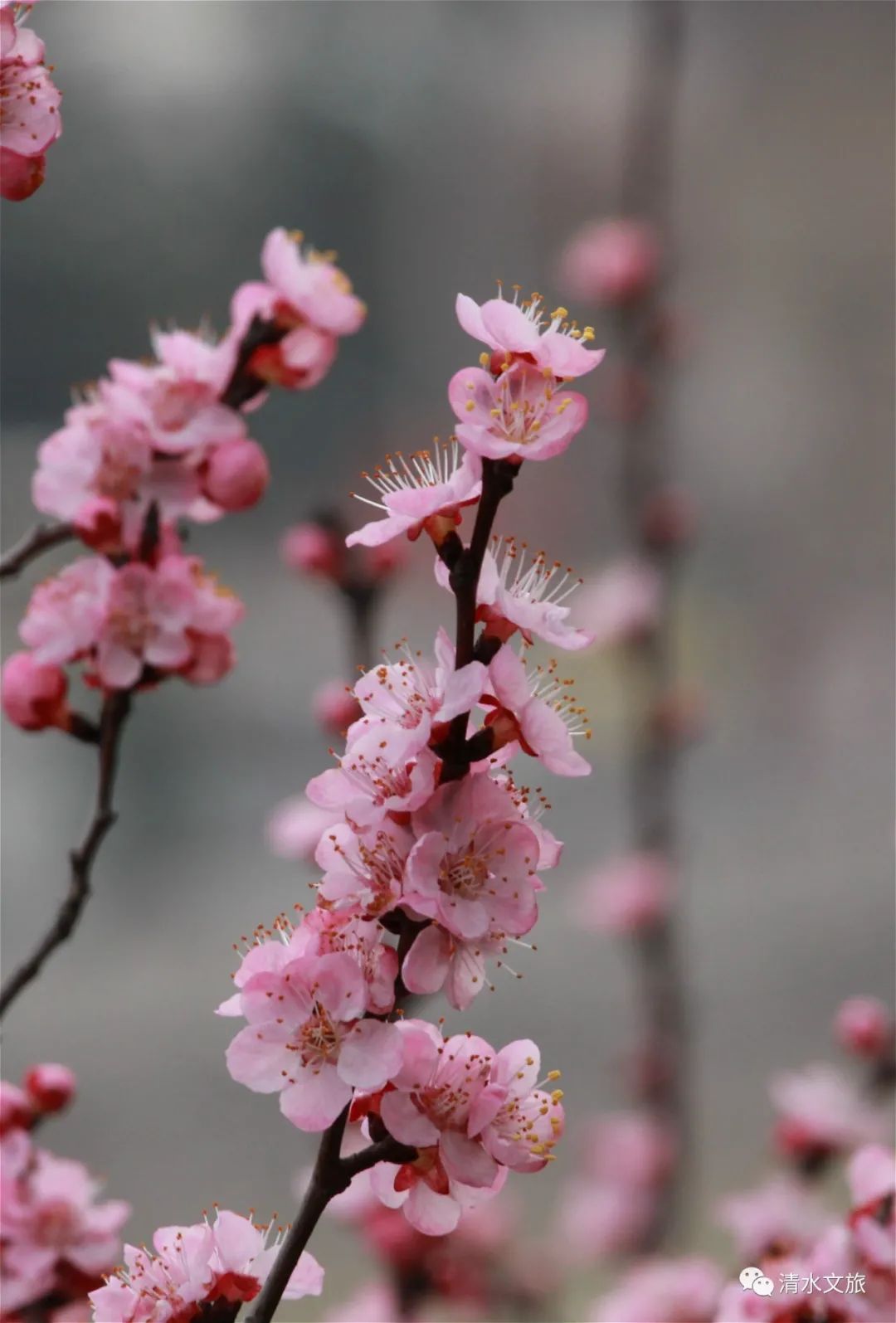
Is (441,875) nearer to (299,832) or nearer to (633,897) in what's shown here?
(299,832)

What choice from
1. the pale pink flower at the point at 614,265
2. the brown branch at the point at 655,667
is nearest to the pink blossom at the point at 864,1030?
the brown branch at the point at 655,667

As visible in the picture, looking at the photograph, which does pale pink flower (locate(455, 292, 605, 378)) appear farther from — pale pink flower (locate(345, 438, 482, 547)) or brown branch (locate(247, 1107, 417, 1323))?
brown branch (locate(247, 1107, 417, 1323))

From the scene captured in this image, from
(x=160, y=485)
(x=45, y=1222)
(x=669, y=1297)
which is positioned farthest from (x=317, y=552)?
(x=669, y=1297)

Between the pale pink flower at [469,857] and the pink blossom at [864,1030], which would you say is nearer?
the pale pink flower at [469,857]

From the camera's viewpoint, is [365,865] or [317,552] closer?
[365,865]

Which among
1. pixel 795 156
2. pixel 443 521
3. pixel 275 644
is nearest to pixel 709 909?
pixel 275 644

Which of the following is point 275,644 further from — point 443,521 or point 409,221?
point 443,521

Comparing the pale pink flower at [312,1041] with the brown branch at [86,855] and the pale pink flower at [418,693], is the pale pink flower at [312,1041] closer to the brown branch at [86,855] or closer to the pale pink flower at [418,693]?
the pale pink flower at [418,693]

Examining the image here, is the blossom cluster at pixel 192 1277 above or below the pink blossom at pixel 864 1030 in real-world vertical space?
below
